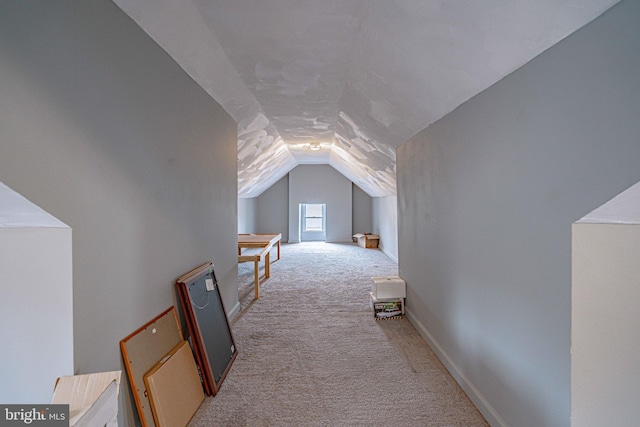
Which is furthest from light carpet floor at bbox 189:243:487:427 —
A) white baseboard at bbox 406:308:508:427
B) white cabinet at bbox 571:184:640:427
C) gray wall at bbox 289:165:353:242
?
gray wall at bbox 289:165:353:242

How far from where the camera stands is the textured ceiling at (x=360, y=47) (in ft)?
4.20

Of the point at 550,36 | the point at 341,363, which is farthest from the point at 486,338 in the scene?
the point at 550,36

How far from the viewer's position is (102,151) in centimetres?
128

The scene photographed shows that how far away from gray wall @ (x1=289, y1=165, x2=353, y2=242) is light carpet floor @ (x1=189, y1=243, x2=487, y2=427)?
16.7ft

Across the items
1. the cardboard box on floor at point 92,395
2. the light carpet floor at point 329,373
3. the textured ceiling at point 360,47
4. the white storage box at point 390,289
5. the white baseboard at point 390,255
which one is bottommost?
the light carpet floor at point 329,373

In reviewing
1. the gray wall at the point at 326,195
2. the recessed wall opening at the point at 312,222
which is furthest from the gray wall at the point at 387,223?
the recessed wall opening at the point at 312,222

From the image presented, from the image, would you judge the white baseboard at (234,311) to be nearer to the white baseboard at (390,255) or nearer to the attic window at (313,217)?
the white baseboard at (390,255)

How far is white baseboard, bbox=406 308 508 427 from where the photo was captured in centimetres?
168

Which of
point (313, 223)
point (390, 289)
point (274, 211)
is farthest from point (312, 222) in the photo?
point (390, 289)

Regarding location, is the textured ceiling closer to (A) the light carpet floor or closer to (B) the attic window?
(A) the light carpet floor

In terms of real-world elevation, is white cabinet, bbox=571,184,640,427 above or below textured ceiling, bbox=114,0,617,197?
below

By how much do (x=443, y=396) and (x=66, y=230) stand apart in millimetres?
2106

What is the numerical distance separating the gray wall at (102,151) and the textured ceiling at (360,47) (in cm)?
23

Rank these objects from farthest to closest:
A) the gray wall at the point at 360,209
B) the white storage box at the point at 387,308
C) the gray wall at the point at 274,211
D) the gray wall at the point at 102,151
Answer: the gray wall at the point at 360,209 < the gray wall at the point at 274,211 < the white storage box at the point at 387,308 < the gray wall at the point at 102,151
